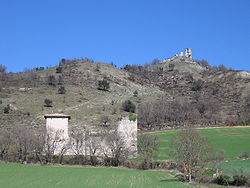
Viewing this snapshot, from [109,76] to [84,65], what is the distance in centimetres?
1327

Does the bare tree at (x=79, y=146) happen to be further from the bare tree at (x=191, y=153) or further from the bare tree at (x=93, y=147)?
the bare tree at (x=191, y=153)

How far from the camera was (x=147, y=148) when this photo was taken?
53281 mm

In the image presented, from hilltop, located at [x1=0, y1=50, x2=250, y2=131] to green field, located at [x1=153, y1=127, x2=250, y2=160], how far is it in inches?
425

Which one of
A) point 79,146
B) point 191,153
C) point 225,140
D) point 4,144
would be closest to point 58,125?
point 79,146

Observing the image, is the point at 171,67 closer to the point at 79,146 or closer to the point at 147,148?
the point at 79,146

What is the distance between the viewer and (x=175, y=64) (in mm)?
165375

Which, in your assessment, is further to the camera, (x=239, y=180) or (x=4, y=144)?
(x=4, y=144)

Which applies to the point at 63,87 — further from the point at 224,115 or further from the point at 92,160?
the point at 92,160

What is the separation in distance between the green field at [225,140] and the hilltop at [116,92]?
35.4ft

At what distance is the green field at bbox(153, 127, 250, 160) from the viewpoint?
5614 cm

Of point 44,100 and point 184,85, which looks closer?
point 44,100

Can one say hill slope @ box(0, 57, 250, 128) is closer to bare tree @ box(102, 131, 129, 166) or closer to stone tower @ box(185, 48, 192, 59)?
stone tower @ box(185, 48, 192, 59)

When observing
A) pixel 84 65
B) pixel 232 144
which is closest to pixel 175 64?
pixel 84 65

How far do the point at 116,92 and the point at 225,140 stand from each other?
174 feet
